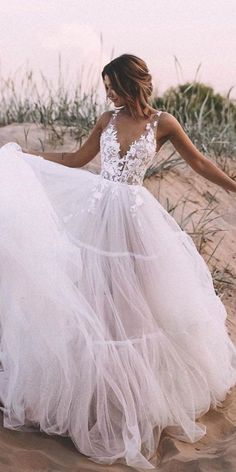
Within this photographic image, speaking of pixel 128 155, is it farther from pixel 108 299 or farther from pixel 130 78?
pixel 108 299

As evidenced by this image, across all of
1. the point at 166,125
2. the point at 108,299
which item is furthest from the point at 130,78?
the point at 108,299

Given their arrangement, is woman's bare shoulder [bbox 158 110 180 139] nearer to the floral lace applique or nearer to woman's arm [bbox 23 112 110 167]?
the floral lace applique

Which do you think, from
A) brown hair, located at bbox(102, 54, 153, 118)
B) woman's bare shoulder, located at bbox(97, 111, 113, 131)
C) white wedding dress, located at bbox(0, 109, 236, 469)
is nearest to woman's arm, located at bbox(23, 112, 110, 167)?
woman's bare shoulder, located at bbox(97, 111, 113, 131)

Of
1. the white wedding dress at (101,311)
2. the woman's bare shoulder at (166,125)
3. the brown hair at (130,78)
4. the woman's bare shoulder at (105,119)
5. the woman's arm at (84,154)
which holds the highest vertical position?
the brown hair at (130,78)

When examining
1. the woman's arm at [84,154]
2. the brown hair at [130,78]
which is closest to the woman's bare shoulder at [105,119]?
the woman's arm at [84,154]

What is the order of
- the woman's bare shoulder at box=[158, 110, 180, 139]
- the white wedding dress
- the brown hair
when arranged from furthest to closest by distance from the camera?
1. the woman's bare shoulder at box=[158, 110, 180, 139]
2. the brown hair
3. the white wedding dress

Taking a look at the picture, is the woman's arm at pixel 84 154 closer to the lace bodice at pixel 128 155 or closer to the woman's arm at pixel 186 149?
the lace bodice at pixel 128 155

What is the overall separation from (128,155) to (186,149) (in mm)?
375

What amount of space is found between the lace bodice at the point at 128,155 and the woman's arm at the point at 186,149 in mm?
58

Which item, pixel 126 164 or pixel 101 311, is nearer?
pixel 101 311

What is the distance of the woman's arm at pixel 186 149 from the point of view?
3648 millimetres

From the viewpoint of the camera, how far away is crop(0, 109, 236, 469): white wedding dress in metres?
3.30

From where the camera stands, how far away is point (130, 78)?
11.5 ft

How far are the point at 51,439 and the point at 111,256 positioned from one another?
91 centimetres
